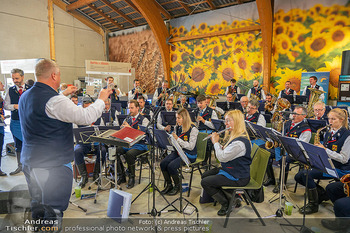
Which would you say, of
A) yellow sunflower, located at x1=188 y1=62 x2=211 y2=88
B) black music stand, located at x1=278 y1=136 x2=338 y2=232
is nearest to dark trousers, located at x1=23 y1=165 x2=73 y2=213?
black music stand, located at x1=278 y1=136 x2=338 y2=232

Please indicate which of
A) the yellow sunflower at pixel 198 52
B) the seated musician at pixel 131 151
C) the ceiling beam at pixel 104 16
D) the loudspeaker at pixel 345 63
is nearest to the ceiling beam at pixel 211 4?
the yellow sunflower at pixel 198 52

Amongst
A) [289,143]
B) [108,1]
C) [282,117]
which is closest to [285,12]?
[282,117]

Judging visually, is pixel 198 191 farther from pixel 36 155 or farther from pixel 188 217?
pixel 36 155

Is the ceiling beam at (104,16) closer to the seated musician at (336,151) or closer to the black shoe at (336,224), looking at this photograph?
the seated musician at (336,151)

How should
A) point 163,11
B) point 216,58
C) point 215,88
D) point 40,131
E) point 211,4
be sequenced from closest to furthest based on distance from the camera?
point 40,131 → point 211,4 → point 216,58 → point 215,88 → point 163,11

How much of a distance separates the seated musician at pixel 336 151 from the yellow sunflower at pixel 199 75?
8.43 metres

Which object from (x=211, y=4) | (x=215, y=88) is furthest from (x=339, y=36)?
(x=211, y=4)

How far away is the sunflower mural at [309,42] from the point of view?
8078 mm

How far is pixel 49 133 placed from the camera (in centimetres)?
203

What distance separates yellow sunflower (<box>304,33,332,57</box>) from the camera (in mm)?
8328

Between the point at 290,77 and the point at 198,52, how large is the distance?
4581 millimetres

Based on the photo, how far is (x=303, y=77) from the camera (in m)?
8.70

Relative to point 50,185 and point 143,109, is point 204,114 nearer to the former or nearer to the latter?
point 143,109

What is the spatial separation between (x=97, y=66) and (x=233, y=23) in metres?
6.94
